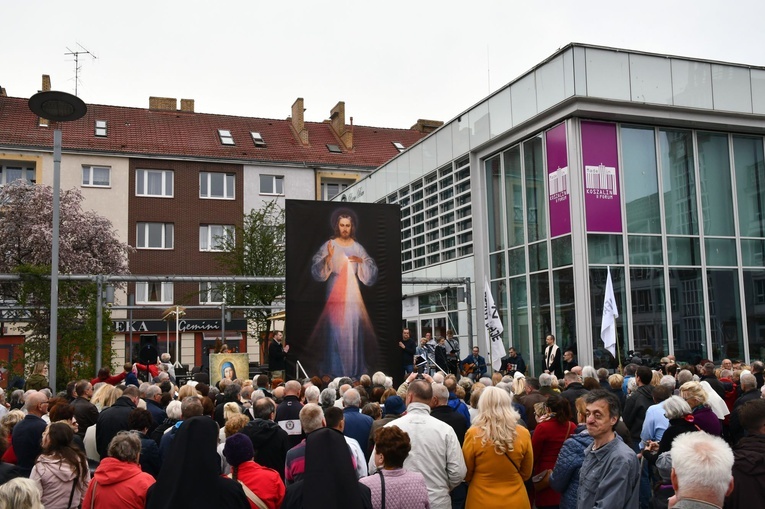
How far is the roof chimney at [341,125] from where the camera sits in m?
46.8

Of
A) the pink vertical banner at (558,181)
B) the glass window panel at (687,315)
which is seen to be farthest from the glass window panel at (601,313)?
the glass window panel at (687,315)

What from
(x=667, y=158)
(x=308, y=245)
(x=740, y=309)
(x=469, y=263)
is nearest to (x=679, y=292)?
(x=740, y=309)

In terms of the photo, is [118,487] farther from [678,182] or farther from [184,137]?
[184,137]

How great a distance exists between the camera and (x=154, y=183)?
40.2 metres

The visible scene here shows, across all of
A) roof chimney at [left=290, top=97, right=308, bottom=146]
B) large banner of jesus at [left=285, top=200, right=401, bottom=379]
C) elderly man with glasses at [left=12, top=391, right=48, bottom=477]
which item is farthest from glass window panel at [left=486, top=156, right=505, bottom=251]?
roof chimney at [left=290, top=97, right=308, bottom=146]

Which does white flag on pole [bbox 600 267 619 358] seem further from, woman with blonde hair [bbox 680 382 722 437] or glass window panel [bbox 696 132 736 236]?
woman with blonde hair [bbox 680 382 722 437]

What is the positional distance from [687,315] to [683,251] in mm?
1601

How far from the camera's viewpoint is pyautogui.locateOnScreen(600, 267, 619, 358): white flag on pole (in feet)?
55.0

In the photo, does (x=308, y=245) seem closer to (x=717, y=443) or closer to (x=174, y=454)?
(x=174, y=454)

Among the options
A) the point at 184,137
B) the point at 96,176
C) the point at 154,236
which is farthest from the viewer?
the point at 184,137

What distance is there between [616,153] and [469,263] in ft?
18.5

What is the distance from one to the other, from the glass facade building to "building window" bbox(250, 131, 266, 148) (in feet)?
79.5

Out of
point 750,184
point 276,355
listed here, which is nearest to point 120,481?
point 276,355

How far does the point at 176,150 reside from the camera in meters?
40.8
